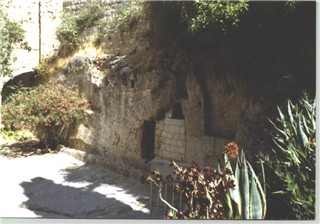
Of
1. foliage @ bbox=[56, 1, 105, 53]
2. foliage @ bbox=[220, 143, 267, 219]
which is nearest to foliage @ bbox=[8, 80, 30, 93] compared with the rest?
foliage @ bbox=[56, 1, 105, 53]

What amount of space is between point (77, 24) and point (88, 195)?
5280 mm

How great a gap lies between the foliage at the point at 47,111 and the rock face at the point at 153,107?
0.97 ft

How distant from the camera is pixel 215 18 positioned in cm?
589

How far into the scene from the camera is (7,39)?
10820 millimetres

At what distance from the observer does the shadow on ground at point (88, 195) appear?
643 centimetres

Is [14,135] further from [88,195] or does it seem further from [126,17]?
[126,17]

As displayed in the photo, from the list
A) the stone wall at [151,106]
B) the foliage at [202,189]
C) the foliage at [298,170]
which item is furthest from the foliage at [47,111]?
the foliage at [298,170]

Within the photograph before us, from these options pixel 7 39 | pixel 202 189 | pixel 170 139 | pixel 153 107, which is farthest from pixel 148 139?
pixel 7 39

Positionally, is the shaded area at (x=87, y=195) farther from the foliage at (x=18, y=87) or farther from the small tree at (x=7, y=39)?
the small tree at (x=7, y=39)

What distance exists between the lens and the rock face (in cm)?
668

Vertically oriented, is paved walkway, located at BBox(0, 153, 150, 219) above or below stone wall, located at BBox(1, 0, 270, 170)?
below

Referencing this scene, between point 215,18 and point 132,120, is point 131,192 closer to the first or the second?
point 132,120

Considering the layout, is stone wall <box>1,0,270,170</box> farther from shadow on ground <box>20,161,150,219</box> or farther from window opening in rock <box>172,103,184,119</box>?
shadow on ground <box>20,161,150,219</box>

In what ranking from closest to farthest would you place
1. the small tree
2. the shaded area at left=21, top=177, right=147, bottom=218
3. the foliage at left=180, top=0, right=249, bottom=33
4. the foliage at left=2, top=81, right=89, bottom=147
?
the foliage at left=180, top=0, right=249, bottom=33 → the shaded area at left=21, top=177, right=147, bottom=218 → the foliage at left=2, top=81, right=89, bottom=147 → the small tree
